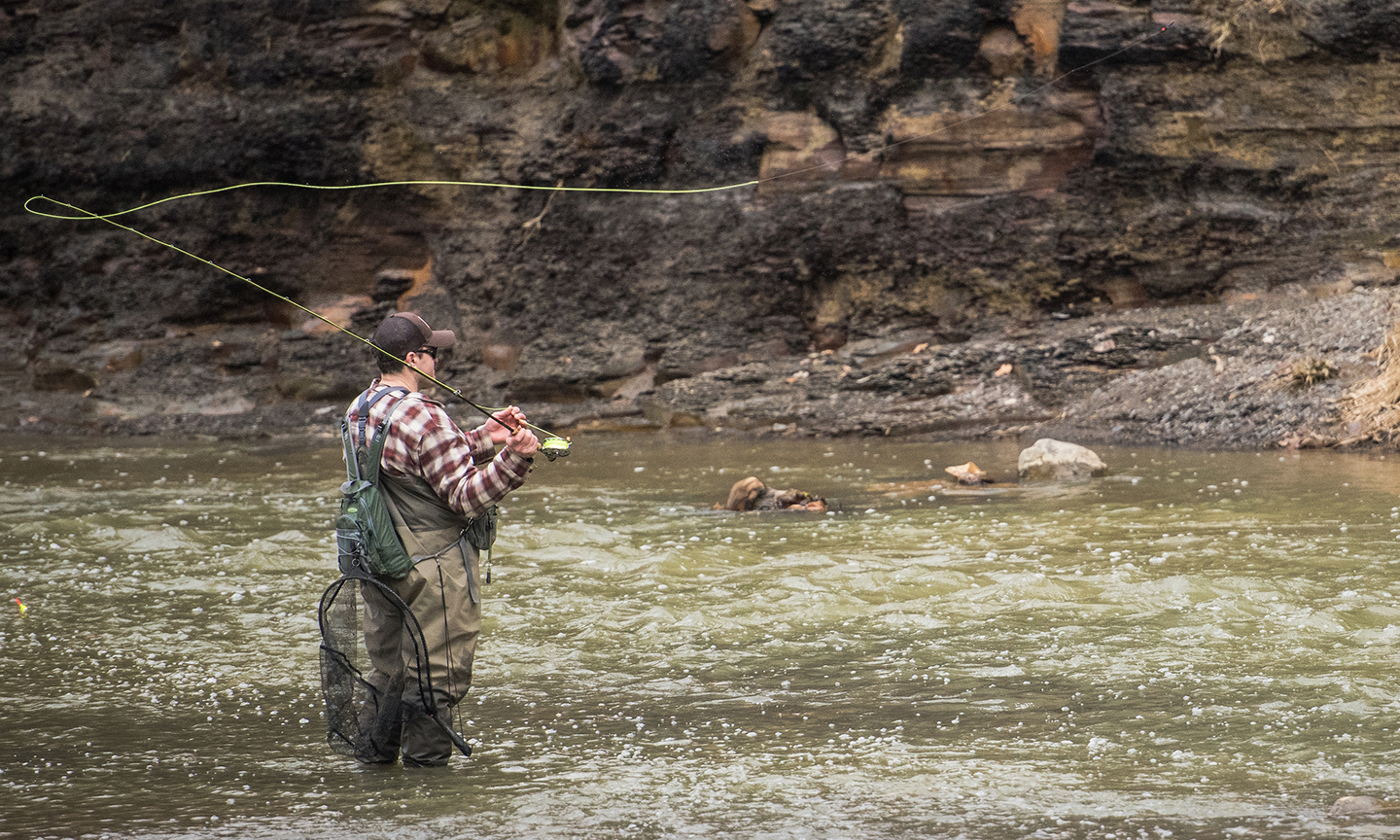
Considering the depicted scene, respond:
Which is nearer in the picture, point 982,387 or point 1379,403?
point 1379,403

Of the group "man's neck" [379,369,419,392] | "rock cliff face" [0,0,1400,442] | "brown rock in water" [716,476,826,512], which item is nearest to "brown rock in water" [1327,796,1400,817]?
"man's neck" [379,369,419,392]

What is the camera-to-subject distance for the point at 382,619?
15.2 ft

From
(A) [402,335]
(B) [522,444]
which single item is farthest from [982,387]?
(B) [522,444]

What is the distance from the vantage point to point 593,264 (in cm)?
A: 2066

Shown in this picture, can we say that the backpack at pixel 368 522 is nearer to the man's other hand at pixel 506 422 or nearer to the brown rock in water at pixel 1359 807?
Result: the man's other hand at pixel 506 422

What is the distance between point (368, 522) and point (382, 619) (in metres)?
0.37

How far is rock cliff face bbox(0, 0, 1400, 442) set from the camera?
58.3ft

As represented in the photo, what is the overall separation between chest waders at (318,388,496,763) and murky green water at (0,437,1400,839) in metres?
0.16

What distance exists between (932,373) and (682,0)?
7349 millimetres

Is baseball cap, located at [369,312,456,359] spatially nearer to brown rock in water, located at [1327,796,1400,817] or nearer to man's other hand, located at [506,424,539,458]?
man's other hand, located at [506,424,539,458]

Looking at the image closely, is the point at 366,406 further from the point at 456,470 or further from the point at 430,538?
the point at 430,538

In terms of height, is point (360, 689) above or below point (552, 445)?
below

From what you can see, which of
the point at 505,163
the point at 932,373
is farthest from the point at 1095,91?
the point at 505,163

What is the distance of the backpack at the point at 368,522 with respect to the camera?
14.9 ft
